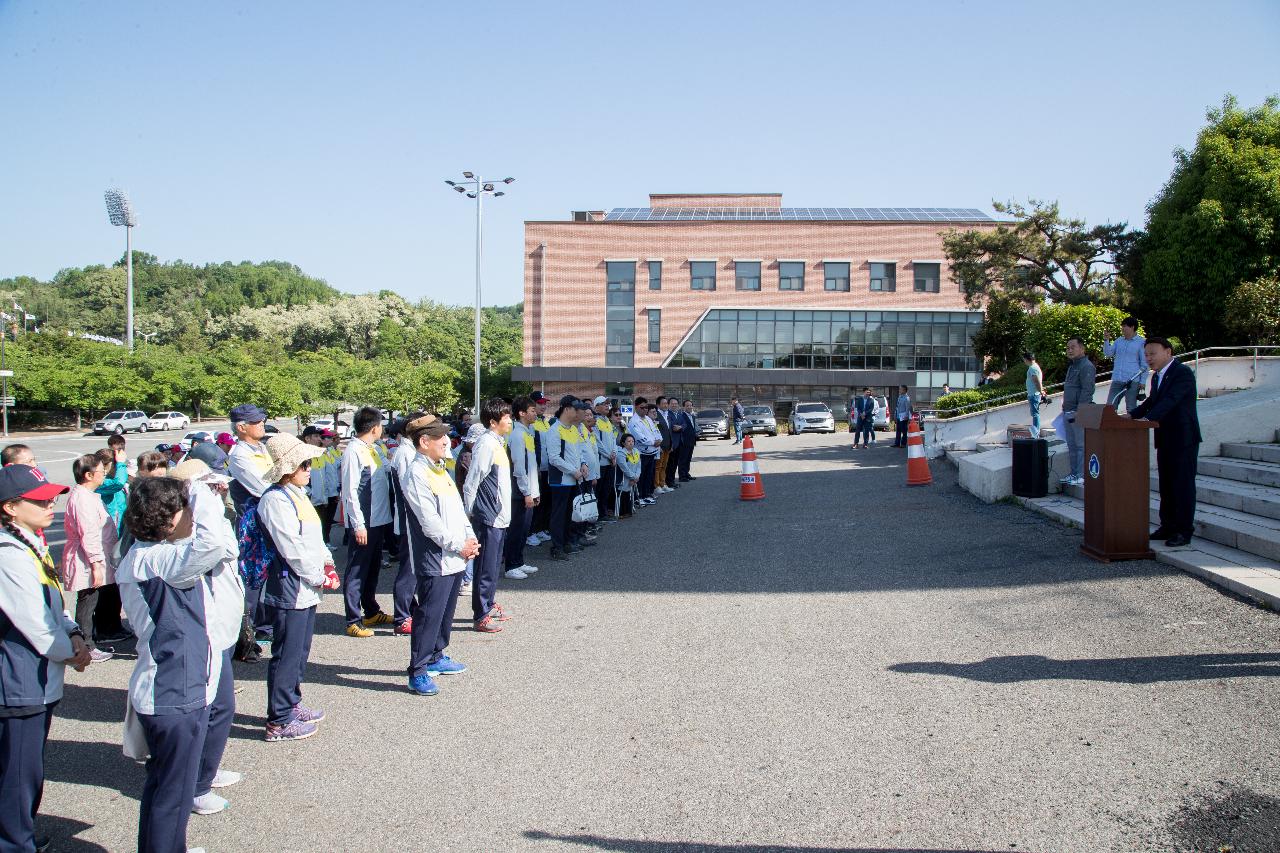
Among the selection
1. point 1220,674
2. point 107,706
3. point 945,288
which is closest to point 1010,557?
point 1220,674

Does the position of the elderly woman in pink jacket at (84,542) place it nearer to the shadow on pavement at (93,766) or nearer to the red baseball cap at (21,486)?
the shadow on pavement at (93,766)

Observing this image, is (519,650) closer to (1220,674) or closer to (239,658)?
(239,658)

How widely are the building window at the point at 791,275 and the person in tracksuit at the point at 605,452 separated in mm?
40330

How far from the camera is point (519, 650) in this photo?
6855 mm

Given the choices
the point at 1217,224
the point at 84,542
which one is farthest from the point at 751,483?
the point at 1217,224

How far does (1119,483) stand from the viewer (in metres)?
8.12

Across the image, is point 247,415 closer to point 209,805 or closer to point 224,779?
point 224,779

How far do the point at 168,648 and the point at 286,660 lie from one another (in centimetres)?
169

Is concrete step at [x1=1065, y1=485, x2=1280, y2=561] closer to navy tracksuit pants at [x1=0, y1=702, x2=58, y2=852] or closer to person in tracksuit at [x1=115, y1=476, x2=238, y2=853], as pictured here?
person in tracksuit at [x1=115, y1=476, x2=238, y2=853]

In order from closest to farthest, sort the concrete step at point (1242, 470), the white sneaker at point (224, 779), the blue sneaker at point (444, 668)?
the white sneaker at point (224, 779) < the blue sneaker at point (444, 668) < the concrete step at point (1242, 470)

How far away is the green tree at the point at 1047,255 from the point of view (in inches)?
1056

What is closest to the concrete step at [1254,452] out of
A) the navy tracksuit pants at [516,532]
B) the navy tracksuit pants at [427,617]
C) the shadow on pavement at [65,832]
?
the navy tracksuit pants at [516,532]

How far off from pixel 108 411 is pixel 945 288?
57.6 meters

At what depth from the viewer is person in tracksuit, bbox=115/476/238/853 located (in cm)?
353
